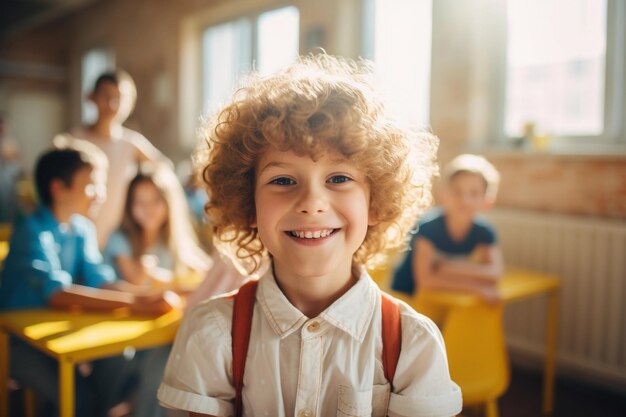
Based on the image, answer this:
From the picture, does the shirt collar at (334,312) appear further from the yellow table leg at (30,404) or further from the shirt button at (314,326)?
the yellow table leg at (30,404)

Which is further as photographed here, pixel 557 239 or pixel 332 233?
pixel 557 239

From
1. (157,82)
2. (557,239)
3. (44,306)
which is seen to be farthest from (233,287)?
(157,82)

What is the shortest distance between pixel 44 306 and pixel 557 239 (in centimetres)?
244

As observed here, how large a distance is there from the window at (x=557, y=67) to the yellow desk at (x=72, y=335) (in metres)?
2.54

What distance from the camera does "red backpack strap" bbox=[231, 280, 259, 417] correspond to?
38.9 inches

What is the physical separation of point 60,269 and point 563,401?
2.39 metres

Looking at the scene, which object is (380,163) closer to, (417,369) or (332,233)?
(332,233)

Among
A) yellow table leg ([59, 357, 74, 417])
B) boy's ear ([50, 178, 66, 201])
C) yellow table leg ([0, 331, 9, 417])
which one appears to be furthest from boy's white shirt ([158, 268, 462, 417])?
boy's ear ([50, 178, 66, 201])

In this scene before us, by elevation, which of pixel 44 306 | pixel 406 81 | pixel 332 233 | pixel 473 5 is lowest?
pixel 44 306

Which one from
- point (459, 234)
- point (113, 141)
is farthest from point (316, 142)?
point (113, 141)

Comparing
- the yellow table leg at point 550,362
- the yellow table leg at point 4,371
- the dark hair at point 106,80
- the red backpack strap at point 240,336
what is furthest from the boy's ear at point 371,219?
the dark hair at point 106,80

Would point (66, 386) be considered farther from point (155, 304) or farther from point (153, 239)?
point (153, 239)

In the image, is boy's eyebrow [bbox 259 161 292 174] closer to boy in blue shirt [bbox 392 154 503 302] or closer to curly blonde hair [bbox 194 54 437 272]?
curly blonde hair [bbox 194 54 437 272]

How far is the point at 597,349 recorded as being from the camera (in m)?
2.98
